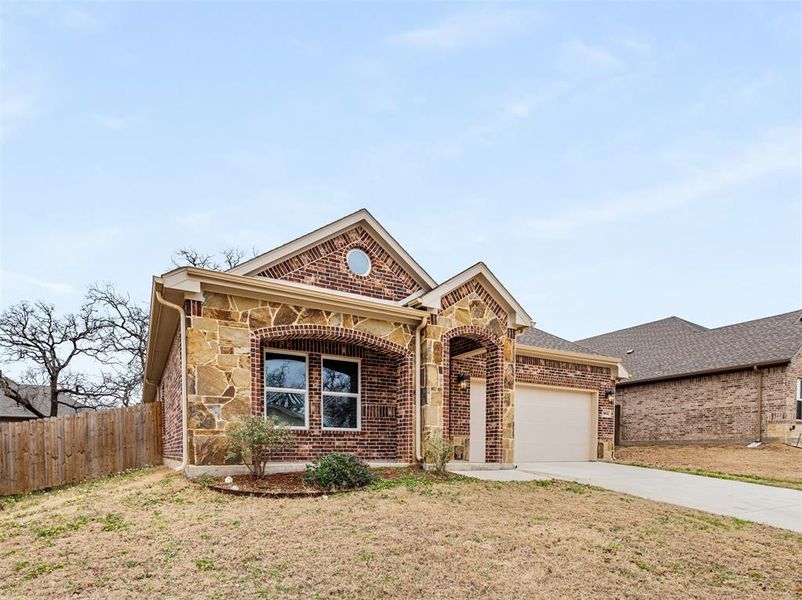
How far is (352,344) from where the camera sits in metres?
10.9

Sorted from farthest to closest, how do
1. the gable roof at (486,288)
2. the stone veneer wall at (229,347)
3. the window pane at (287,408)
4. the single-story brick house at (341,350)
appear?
the gable roof at (486,288) → the window pane at (287,408) → the single-story brick house at (341,350) → the stone veneer wall at (229,347)

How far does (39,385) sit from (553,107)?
28209 mm

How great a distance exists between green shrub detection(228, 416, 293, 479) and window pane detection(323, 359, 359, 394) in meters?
2.19

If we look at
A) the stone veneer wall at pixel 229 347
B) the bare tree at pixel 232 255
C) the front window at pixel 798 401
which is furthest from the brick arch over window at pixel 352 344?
the bare tree at pixel 232 255

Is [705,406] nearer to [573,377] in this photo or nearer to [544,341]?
[573,377]

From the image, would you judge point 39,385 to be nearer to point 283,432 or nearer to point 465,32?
point 283,432

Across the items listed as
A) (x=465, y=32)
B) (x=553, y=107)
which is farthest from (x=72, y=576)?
(x=553, y=107)

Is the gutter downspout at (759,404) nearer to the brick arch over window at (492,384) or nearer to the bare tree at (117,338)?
the brick arch over window at (492,384)

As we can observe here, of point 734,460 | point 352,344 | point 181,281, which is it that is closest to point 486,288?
point 352,344

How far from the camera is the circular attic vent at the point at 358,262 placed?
11869 millimetres

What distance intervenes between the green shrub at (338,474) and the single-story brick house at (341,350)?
1.48 metres

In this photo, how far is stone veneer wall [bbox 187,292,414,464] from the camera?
8578 mm

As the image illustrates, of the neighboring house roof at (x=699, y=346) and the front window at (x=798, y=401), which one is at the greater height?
the neighboring house roof at (x=699, y=346)

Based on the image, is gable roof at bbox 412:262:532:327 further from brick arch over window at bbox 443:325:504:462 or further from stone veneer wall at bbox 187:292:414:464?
stone veneer wall at bbox 187:292:414:464
